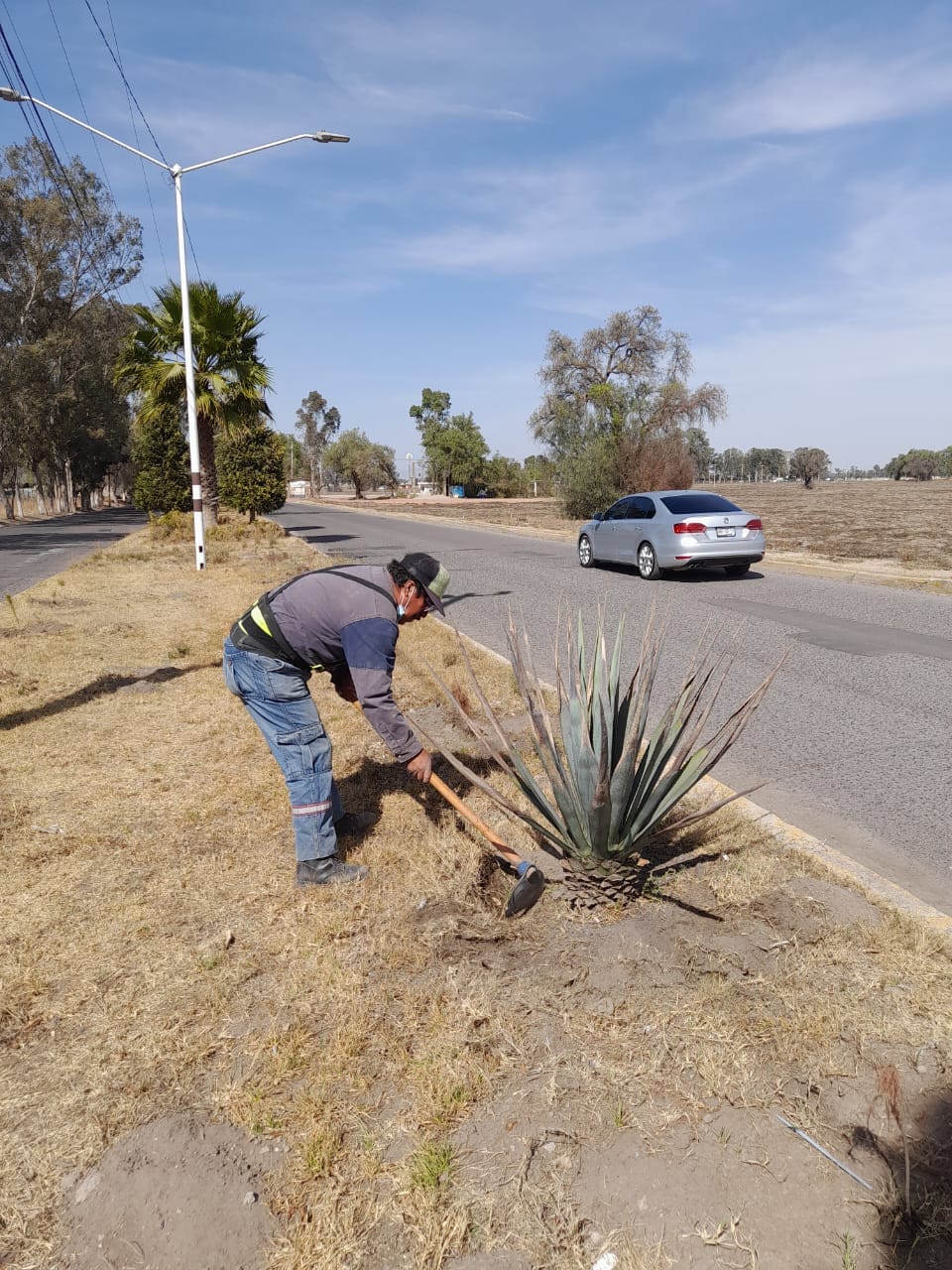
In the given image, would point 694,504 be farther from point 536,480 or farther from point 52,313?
point 536,480

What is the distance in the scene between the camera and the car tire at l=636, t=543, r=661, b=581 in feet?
46.8

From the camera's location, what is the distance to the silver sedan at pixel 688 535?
13.7 meters

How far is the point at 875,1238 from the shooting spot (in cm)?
192

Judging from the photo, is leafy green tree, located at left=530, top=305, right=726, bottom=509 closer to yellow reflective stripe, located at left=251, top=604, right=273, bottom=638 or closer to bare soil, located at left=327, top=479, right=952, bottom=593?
Result: bare soil, located at left=327, top=479, right=952, bottom=593

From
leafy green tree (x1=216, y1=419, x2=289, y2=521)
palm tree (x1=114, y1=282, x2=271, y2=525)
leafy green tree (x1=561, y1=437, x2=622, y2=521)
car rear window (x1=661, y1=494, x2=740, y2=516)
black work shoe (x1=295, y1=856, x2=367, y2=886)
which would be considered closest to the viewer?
black work shoe (x1=295, y1=856, x2=367, y2=886)

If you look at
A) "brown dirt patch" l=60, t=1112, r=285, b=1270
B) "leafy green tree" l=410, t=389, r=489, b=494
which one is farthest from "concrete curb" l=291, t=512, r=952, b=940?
"leafy green tree" l=410, t=389, r=489, b=494

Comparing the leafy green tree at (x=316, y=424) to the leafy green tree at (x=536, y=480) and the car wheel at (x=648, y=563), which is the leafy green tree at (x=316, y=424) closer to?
the leafy green tree at (x=536, y=480)

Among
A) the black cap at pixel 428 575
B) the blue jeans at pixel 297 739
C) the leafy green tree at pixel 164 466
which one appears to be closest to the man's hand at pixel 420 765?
the blue jeans at pixel 297 739

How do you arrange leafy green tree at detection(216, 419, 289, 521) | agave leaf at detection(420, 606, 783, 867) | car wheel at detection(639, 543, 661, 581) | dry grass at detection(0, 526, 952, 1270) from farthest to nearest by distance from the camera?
leafy green tree at detection(216, 419, 289, 521), car wheel at detection(639, 543, 661, 581), agave leaf at detection(420, 606, 783, 867), dry grass at detection(0, 526, 952, 1270)

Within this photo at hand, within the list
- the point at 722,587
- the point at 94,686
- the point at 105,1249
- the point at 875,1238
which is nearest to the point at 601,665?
the point at 875,1238

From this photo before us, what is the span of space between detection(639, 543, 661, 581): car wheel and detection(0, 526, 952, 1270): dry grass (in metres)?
10.4

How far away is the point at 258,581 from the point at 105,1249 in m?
12.2

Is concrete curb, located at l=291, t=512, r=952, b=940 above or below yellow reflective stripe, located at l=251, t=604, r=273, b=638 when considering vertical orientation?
below

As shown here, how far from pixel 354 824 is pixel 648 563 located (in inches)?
432
